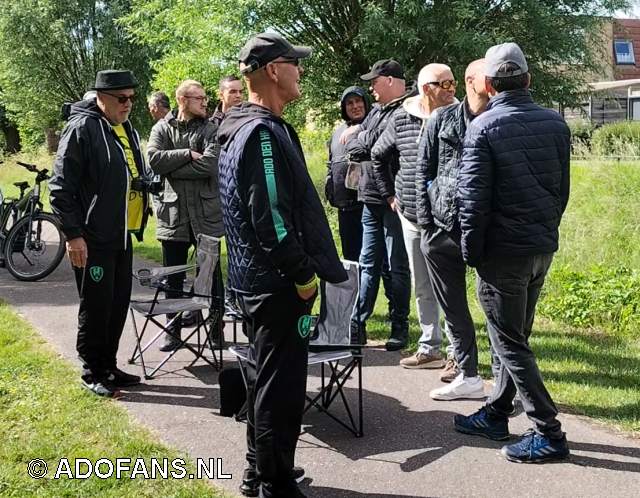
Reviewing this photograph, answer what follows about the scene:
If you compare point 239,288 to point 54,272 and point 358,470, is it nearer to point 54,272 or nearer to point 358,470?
point 358,470

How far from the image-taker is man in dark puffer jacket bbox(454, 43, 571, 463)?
3.76m

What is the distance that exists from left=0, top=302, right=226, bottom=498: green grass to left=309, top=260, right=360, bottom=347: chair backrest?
1189mm

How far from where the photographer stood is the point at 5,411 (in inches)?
185

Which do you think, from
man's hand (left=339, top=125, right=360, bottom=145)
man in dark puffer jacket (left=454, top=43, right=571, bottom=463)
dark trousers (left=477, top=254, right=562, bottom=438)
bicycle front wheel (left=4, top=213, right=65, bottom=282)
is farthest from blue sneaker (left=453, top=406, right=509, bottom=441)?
bicycle front wheel (left=4, top=213, right=65, bottom=282)

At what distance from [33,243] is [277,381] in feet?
22.9

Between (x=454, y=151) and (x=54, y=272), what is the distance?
21.8 ft

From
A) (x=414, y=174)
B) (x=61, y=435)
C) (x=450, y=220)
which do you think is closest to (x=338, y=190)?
(x=414, y=174)

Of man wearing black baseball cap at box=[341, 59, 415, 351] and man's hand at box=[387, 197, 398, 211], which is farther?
man wearing black baseball cap at box=[341, 59, 415, 351]

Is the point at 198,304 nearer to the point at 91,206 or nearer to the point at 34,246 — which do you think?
the point at 91,206

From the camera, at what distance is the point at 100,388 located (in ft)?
16.5

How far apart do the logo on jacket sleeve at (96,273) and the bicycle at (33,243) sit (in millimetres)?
4511

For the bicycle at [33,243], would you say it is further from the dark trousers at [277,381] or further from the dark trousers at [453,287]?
the dark trousers at [277,381]

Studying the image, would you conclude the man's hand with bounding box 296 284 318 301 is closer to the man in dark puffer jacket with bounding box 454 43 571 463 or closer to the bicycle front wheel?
the man in dark puffer jacket with bounding box 454 43 571 463

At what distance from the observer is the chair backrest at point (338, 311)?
15.4 feet
